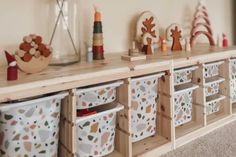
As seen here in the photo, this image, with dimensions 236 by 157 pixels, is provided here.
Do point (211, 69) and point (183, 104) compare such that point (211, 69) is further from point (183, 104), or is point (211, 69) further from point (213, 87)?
Result: point (183, 104)

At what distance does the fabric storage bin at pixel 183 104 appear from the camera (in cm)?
146

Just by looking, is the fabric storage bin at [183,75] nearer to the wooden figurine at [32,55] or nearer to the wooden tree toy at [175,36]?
the wooden tree toy at [175,36]

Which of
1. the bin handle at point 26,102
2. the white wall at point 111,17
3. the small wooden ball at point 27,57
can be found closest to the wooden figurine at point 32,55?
the small wooden ball at point 27,57

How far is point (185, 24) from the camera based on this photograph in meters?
2.05

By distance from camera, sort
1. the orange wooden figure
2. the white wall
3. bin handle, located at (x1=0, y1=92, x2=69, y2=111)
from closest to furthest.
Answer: bin handle, located at (x1=0, y1=92, x2=69, y2=111) → the white wall → the orange wooden figure

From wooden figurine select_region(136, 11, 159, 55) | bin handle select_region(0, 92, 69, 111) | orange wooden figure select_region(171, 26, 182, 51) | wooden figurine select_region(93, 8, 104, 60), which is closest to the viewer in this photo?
bin handle select_region(0, 92, 69, 111)

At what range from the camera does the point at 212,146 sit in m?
1.39

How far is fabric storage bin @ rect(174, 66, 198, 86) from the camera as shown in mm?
1440

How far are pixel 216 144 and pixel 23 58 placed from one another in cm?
111

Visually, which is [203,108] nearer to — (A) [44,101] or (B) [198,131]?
(B) [198,131]

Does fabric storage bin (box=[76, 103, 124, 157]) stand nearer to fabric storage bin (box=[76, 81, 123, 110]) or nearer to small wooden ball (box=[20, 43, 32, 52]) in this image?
fabric storage bin (box=[76, 81, 123, 110])

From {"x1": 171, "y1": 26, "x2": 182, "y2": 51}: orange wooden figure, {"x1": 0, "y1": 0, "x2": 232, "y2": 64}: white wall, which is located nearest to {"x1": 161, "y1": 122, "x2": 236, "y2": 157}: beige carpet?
{"x1": 171, "y1": 26, "x2": 182, "y2": 51}: orange wooden figure

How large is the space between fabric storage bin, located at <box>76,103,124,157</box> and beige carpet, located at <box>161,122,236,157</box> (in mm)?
347

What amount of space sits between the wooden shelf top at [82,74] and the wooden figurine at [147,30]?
0.18 m
